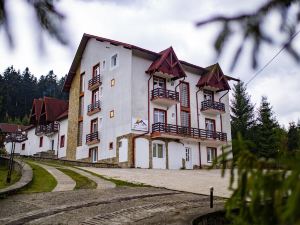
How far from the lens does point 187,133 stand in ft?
112

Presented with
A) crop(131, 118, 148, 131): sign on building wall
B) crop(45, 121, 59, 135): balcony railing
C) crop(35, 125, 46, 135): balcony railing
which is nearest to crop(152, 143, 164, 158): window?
crop(131, 118, 148, 131): sign on building wall

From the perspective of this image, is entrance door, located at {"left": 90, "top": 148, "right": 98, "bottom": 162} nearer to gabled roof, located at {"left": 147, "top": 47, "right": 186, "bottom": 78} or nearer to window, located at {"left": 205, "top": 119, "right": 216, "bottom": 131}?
gabled roof, located at {"left": 147, "top": 47, "right": 186, "bottom": 78}

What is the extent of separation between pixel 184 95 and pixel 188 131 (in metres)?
3.81

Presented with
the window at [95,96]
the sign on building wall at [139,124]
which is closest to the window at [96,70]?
the window at [95,96]

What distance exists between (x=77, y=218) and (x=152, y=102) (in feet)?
78.6

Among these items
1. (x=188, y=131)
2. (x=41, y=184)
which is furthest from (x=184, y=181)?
(x=188, y=131)

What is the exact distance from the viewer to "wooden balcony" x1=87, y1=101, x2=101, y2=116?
35.6 meters

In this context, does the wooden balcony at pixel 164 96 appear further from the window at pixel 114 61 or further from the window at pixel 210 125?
the window at pixel 210 125

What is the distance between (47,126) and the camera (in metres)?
44.8

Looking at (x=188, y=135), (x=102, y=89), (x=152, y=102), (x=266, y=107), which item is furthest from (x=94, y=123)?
(x=266, y=107)

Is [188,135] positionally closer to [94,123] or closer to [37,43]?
[94,123]

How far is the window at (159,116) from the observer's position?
33312mm

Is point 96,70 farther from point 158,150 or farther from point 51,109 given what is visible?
point 51,109

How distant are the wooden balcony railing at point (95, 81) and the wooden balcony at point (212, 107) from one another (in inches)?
414
